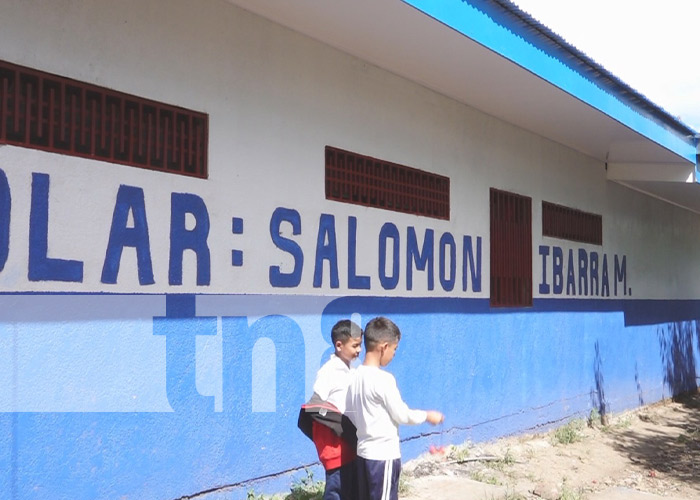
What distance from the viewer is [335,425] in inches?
151

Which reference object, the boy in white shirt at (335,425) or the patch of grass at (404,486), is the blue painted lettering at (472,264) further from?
the boy in white shirt at (335,425)

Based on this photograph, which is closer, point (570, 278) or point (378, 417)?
point (378, 417)

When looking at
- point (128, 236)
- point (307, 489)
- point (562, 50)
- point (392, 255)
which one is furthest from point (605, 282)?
point (128, 236)

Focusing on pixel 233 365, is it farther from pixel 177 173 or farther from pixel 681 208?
pixel 681 208

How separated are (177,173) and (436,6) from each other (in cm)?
210

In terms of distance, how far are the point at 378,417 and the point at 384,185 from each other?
316 cm

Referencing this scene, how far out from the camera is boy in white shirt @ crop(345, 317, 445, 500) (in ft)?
11.8

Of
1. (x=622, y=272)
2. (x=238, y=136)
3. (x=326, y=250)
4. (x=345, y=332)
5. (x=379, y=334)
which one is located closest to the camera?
(x=379, y=334)

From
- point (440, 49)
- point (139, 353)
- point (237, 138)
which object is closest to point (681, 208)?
point (440, 49)

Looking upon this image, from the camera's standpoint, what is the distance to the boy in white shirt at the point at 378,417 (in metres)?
3.60

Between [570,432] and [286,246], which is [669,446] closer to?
[570,432]

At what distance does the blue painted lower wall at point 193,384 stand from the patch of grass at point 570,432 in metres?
1.05

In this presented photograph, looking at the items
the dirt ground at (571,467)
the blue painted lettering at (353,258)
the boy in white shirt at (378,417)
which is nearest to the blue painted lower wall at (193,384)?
the blue painted lettering at (353,258)

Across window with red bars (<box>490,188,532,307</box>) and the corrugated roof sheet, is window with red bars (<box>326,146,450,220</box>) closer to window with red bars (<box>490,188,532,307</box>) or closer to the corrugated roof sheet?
window with red bars (<box>490,188,532,307</box>)
